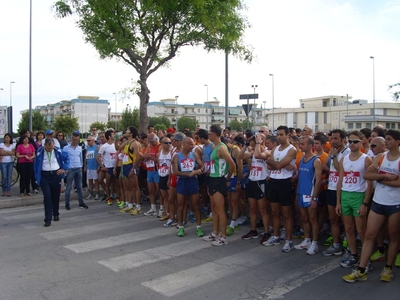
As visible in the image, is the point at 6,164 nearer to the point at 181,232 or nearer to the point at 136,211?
the point at 136,211

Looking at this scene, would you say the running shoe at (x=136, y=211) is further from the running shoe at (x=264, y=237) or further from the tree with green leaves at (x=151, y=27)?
the tree with green leaves at (x=151, y=27)

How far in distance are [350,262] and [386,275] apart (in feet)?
2.25

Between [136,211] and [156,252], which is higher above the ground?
[136,211]

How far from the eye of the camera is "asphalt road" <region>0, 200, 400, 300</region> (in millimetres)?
5023

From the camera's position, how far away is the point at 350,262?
19.6 feet

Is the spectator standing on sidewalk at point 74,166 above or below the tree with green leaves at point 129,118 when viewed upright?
below

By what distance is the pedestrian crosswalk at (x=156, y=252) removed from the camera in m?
5.49

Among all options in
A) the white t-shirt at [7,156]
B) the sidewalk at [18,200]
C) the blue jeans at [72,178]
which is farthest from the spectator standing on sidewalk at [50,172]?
the white t-shirt at [7,156]

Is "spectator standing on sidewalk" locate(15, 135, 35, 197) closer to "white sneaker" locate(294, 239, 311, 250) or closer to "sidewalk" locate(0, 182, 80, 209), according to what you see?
"sidewalk" locate(0, 182, 80, 209)

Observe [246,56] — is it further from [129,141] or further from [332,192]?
[332,192]

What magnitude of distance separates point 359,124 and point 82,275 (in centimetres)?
7948

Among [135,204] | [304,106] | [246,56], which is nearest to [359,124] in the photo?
[304,106]

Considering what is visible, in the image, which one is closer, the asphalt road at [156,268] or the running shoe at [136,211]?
the asphalt road at [156,268]

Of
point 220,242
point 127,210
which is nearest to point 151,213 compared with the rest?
point 127,210
